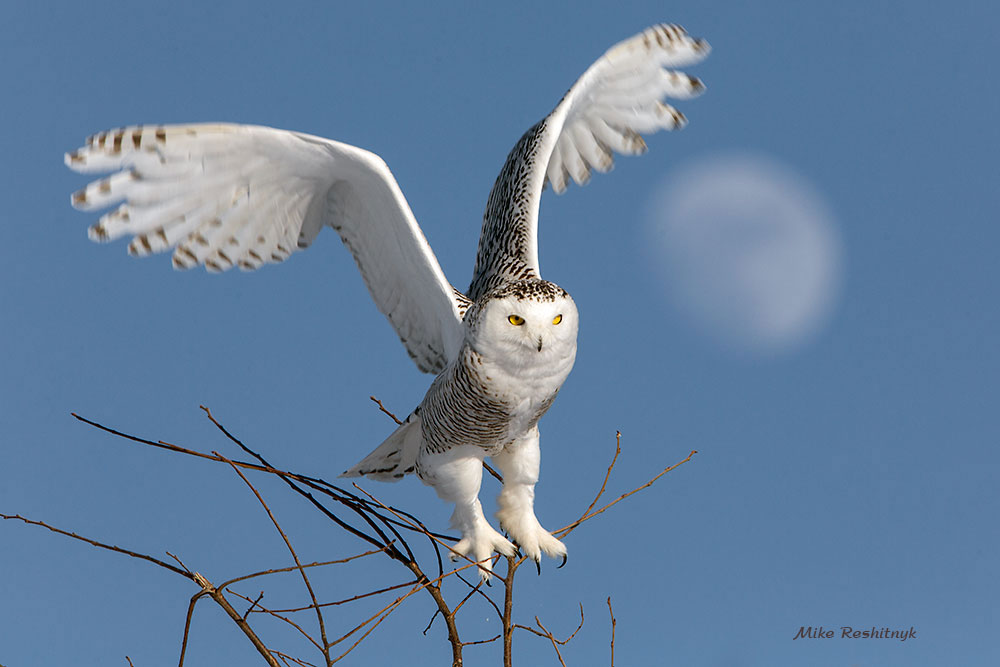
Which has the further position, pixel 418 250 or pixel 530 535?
pixel 530 535

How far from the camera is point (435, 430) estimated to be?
9.16ft

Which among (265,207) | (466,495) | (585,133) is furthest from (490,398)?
(585,133)

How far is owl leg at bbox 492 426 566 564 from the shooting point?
288 centimetres

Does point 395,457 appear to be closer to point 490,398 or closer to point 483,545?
point 483,545

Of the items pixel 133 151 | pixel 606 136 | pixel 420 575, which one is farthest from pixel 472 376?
pixel 606 136

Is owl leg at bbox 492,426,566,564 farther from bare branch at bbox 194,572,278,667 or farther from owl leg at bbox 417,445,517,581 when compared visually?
bare branch at bbox 194,572,278,667

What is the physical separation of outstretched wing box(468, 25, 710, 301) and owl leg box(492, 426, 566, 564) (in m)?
0.47

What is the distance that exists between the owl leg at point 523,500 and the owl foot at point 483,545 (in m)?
0.06

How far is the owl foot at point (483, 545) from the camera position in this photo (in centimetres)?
283

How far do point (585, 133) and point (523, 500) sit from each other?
1373 millimetres

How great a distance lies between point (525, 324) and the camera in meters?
2.49

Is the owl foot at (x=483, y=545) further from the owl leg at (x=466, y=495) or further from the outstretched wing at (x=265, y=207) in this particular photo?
the outstretched wing at (x=265, y=207)

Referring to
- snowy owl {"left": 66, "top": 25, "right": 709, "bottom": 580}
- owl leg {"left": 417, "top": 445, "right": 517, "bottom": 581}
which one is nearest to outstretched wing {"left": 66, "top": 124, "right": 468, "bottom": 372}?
snowy owl {"left": 66, "top": 25, "right": 709, "bottom": 580}

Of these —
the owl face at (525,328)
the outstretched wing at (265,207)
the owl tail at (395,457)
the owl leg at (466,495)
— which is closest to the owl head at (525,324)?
the owl face at (525,328)
